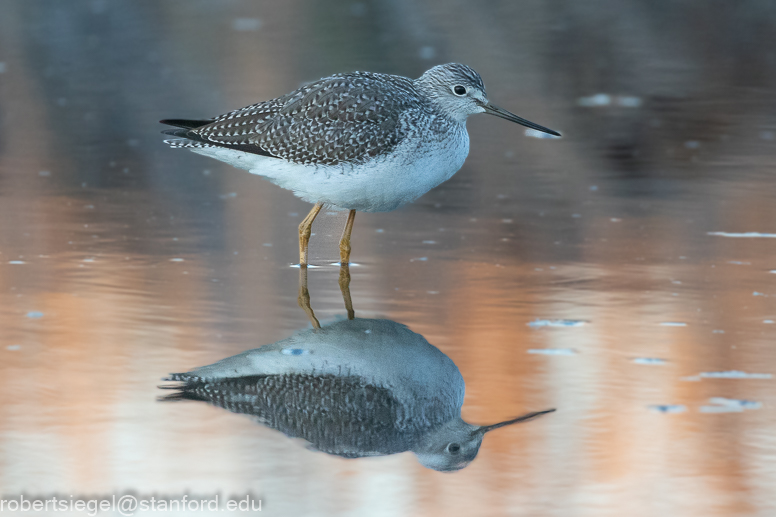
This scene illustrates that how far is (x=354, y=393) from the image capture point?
16.0ft

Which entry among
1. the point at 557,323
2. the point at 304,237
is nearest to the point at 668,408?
the point at 557,323

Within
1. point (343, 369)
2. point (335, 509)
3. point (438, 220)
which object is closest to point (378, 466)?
point (335, 509)

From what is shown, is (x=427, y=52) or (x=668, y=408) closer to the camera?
(x=668, y=408)

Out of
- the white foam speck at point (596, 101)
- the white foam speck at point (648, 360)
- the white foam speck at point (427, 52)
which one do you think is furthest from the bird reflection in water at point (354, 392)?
the white foam speck at point (427, 52)

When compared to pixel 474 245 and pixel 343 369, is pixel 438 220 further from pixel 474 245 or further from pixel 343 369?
pixel 343 369

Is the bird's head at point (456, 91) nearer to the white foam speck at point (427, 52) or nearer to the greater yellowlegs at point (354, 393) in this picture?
the greater yellowlegs at point (354, 393)

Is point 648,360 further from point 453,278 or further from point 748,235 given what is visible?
point 748,235

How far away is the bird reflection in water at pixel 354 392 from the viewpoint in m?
4.45

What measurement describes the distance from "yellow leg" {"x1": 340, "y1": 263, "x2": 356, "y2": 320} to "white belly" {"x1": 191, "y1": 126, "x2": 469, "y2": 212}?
41 centimetres

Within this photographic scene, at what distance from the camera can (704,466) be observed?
4.19 m

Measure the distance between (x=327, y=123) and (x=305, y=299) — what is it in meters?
1.21

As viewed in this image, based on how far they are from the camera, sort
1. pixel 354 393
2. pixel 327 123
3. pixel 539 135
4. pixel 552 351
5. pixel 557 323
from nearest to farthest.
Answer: pixel 354 393 → pixel 552 351 → pixel 557 323 → pixel 327 123 → pixel 539 135

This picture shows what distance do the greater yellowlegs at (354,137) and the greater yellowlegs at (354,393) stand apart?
1294mm

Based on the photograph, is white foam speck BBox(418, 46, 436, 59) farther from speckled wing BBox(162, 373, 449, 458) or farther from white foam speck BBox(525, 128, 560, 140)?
speckled wing BBox(162, 373, 449, 458)
